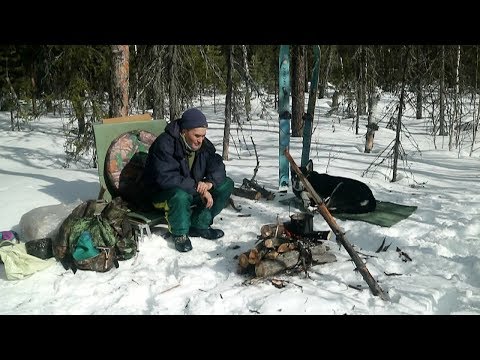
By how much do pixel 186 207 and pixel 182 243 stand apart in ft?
1.24

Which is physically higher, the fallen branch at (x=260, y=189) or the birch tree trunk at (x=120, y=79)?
the birch tree trunk at (x=120, y=79)

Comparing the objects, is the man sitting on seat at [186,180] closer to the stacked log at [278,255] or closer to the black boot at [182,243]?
the black boot at [182,243]

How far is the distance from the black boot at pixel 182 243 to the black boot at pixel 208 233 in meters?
0.31

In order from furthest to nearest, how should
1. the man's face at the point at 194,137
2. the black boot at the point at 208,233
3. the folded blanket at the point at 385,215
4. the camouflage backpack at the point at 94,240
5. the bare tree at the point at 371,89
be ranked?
the bare tree at the point at 371,89 < the folded blanket at the point at 385,215 < the black boot at the point at 208,233 < the man's face at the point at 194,137 < the camouflage backpack at the point at 94,240

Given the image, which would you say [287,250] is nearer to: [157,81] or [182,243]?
[182,243]

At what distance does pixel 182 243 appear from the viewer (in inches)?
161

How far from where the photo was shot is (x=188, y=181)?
4188 millimetres

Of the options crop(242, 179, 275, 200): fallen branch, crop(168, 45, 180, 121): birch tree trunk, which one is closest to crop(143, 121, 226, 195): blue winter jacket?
crop(242, 179, 275, 200): fallen branch

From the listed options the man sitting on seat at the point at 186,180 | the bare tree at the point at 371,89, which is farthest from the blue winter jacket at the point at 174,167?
the bare tree at the point at 371,89

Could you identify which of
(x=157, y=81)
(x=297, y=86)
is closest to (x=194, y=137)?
(x=157, y=81)

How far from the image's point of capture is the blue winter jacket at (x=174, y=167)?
4.11m
